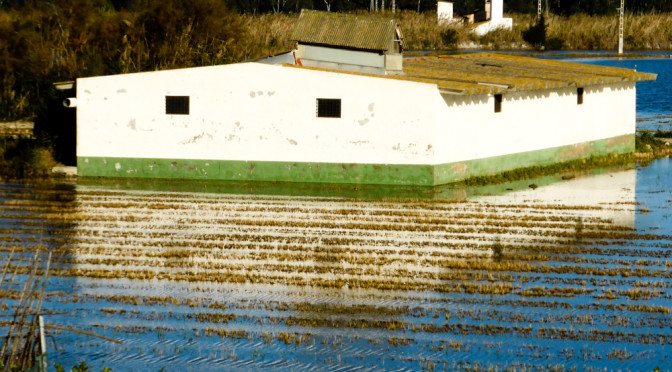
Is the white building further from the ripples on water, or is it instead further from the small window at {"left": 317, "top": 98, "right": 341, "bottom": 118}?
the ripples on water

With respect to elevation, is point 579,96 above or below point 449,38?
below

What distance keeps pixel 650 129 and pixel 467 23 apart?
4546 centimetres

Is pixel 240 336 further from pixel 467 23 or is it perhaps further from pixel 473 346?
pixel 467 23

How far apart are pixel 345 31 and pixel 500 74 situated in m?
4.96

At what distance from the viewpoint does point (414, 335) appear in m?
14.9

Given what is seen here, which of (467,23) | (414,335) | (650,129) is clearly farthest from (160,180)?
(467,23)

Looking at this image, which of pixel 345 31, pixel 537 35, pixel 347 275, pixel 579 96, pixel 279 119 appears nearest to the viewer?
pixel 347 275

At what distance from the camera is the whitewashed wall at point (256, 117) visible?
27922 millimetres

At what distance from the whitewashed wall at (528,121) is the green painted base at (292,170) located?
325 millimetres

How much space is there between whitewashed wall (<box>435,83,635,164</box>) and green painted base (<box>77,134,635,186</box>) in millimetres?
325

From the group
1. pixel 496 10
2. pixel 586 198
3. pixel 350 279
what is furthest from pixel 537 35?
pixel 350 279

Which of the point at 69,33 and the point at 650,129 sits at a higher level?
the point at 69,33

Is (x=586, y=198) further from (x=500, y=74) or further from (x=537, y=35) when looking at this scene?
(x=537, y=35)

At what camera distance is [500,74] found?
32.7m
